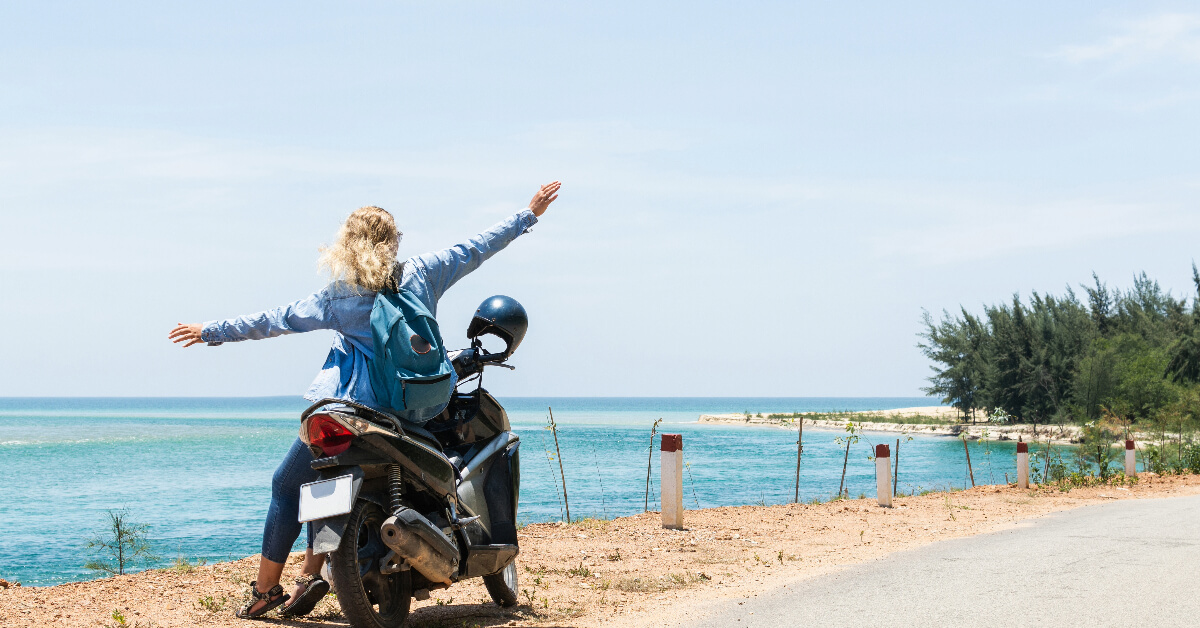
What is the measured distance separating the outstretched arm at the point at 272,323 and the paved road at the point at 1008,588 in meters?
2.47

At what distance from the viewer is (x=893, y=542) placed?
862 centimetres

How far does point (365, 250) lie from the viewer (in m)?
4.38

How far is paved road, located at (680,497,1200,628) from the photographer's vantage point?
16.8 feet

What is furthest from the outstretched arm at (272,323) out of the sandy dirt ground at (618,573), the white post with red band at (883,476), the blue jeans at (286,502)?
the white post with red band at (883,476)

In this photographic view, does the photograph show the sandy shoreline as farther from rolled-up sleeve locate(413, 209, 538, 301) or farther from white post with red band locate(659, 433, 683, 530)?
rolled-up sleeve locate(413, 209, 538, 301)

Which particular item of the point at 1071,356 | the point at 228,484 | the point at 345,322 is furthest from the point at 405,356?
the point at 1071,356

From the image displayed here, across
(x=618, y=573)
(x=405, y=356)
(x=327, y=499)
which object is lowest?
(x=618, y=573)

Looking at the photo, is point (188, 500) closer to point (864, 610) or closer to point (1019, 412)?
point (864, 610)

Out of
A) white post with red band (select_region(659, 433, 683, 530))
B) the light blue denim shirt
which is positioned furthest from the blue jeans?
white post with red band (select_region(659, 433, 683, 530))

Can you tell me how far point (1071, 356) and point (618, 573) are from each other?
216 ft

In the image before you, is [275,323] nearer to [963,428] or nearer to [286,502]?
[286,502]

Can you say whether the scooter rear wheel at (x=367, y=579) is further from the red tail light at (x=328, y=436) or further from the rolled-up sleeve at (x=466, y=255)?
the rolled-up sleeve at (x=466, y=255)

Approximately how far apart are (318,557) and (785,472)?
33152 millimetres

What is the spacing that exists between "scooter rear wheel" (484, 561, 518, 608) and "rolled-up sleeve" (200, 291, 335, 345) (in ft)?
5.68
